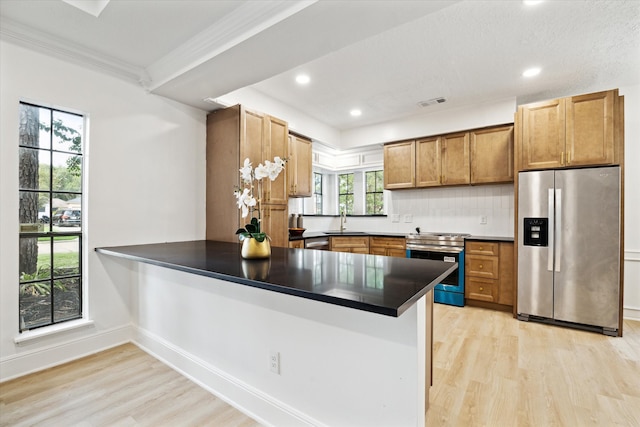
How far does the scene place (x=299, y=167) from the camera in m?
4.28

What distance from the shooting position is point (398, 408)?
4.27 ft

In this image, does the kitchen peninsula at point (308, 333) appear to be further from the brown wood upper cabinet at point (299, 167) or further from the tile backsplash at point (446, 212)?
the tile backsplash at point (446, 212)

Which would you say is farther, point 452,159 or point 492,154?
point 452,159

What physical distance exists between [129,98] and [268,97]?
152 cm

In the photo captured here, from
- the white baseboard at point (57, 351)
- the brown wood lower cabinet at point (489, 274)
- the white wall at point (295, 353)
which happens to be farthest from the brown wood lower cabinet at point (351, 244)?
the white baseboard at point (57, 351)

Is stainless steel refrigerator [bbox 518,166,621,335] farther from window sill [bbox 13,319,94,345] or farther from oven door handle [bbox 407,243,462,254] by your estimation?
window sill [bbox 13,319,94,345]

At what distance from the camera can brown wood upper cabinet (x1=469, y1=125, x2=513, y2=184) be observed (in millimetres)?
3859

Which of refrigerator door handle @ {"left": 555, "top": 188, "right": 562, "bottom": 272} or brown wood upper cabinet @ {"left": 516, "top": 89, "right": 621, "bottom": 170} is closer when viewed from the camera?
brown wood upper cabinet @ {"left": 516, "top": 89, "right": 621, "bottom": 170}

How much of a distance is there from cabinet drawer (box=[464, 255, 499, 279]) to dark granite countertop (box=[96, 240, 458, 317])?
100.0 inches

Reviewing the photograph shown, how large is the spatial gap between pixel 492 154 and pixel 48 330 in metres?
4.92

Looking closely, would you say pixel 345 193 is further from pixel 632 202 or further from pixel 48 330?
pixel 48 330

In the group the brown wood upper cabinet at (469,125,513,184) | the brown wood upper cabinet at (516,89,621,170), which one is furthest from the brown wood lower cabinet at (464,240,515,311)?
Result: the brown wood upper cabinet at (516,89,621,170)

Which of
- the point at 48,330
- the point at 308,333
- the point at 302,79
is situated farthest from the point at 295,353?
the point at 302,79

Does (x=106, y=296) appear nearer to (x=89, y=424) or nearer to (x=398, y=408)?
(x=89, y=424)
